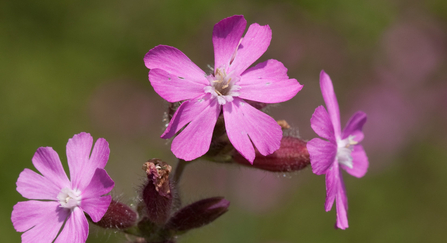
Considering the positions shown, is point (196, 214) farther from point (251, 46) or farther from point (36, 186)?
point (251, 46)

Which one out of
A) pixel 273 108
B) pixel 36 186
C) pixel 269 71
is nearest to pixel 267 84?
pixel 269 71

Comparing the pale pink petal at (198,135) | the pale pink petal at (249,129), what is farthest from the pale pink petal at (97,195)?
the pale pink petal at (249,129)

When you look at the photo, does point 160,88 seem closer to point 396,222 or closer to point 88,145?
point 88,145

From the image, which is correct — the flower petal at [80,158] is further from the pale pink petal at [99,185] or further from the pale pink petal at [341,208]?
the pale pink petal at [341,208]

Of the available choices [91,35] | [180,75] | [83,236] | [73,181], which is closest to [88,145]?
[73,181]

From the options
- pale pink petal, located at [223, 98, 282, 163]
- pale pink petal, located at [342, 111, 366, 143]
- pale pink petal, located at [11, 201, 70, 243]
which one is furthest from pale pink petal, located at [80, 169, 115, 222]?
pale pink petal, located at [342, 111, 366, 143]

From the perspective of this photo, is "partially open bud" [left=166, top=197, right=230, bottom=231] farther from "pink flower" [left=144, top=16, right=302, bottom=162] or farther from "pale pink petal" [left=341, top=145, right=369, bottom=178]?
"pale pink petal" [left=341, top=145, right=369, bottom=178]
